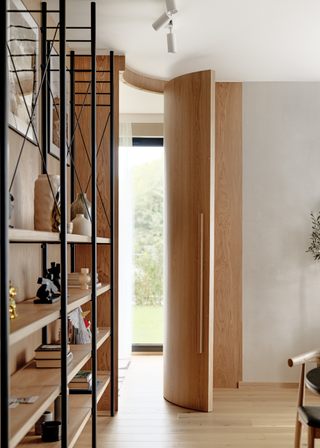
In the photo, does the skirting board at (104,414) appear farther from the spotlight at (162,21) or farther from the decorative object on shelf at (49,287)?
the spotlight at (162,21)

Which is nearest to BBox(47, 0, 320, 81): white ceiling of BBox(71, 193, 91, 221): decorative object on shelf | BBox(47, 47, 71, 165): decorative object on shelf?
BBox(47, 47, 71, 165): decorative object on shelf

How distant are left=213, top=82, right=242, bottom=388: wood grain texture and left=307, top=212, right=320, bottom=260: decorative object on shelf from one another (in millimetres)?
633

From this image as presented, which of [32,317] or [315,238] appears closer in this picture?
[32,317]

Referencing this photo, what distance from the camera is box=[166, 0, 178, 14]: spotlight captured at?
223cm

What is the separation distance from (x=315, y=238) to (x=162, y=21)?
220cm

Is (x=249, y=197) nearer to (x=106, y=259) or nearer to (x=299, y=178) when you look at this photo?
(x=299, y=178)

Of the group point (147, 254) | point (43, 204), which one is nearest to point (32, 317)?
point (43, 204)

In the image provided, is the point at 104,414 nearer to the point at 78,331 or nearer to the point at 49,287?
the point at 78,331

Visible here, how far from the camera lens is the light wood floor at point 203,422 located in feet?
8.20

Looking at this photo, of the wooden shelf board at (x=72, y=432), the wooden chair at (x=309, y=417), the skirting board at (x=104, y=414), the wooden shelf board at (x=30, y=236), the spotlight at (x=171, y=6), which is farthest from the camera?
the skirting board at (x=104, y=414)

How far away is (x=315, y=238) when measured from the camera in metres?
3.47

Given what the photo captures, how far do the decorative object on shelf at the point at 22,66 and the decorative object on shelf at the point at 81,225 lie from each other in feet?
1.66

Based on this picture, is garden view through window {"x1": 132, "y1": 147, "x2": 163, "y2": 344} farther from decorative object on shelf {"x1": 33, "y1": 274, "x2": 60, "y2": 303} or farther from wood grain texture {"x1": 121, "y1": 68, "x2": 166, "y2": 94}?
decorative object on shelf {"x1": 33, "y1": 274, "x2": 60, "y2": 303}

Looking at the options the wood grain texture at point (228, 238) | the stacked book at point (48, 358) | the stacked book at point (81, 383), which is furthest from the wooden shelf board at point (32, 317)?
the wood grain texture at point (228, 238)
